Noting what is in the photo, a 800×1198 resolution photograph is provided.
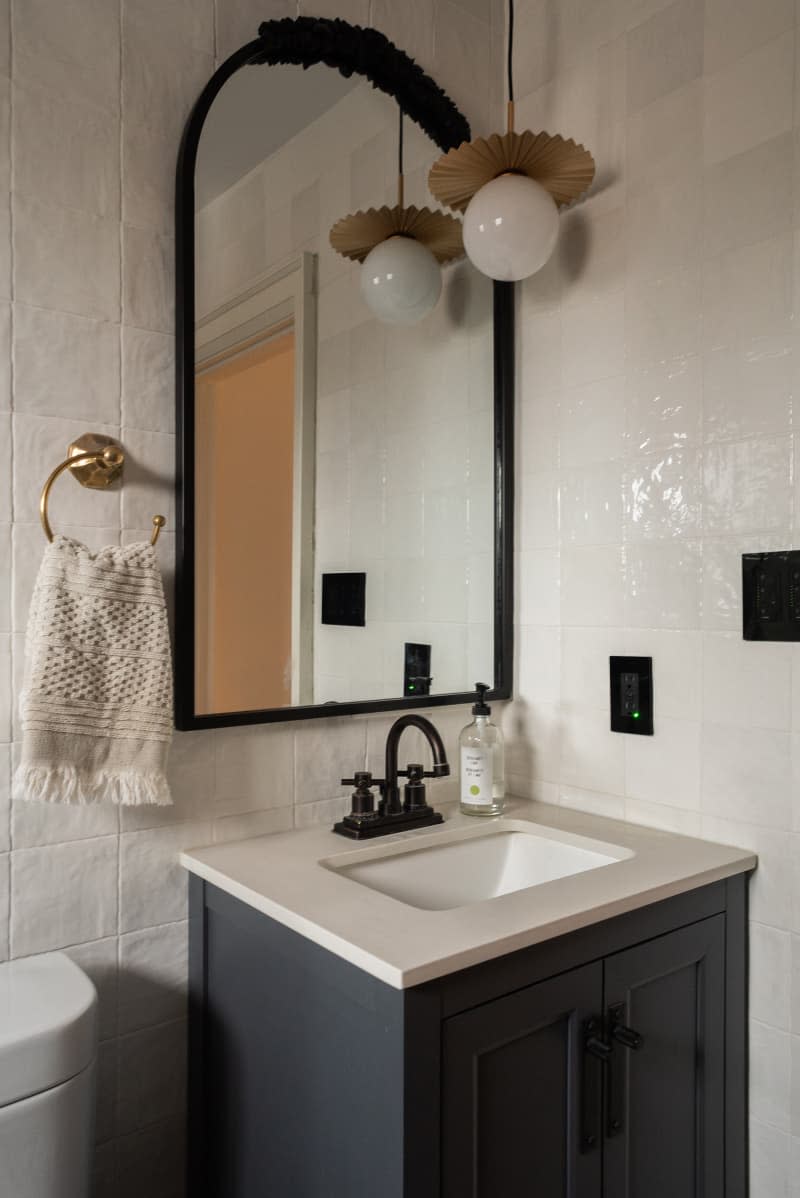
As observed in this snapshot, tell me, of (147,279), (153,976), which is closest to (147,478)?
(147,279)

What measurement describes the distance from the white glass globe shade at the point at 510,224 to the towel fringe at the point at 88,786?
3.26 feet

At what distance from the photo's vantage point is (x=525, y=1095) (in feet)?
3.38

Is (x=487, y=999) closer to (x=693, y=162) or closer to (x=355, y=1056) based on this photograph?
(x=355, y=1056)

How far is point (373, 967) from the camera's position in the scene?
93cm

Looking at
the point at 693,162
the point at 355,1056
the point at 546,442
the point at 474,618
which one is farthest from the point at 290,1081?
the point at 693,162

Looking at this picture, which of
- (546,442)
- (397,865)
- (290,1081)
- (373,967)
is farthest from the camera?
(546,442)

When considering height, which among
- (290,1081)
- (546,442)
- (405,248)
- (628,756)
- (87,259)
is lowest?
(290,1081)

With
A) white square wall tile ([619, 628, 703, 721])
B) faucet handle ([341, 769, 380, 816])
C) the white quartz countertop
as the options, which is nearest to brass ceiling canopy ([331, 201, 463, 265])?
white square wall tile ([619, 628, 703, 721])

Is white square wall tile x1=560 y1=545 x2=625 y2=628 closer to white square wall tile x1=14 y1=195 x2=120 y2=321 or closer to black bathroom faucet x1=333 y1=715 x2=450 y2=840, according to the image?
black bathroom faucet x1=333 y1=715 x2=450 y2=840

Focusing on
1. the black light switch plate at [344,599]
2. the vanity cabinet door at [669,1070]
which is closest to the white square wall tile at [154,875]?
the black light switch plate at [344,599]

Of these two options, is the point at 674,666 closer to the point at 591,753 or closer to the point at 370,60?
the point at 591,753

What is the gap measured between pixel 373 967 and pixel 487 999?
16 cm

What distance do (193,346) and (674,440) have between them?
31.8 inches

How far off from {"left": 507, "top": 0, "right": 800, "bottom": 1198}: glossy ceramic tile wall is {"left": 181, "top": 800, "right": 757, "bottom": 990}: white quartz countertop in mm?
129
